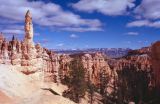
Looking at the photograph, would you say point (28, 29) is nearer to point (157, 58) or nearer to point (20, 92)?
point (20, 92)

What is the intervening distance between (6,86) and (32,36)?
742 inches

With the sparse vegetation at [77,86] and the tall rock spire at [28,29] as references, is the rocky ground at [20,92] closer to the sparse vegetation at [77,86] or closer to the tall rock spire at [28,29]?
the tall rock spire at [28,29]

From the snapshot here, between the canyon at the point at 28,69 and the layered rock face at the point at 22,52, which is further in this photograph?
the layered rock face at the point at 22,52

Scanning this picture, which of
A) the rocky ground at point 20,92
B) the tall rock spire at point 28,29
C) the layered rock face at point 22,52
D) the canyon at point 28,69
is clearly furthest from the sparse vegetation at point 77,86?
the rocky ground at point 20,92

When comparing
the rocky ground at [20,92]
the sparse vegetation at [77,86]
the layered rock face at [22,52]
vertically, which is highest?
the layered rock face at [22,52]

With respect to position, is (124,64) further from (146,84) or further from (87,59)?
(146,84)

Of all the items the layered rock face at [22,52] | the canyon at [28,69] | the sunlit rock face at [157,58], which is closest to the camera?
the canyon at [28,69]

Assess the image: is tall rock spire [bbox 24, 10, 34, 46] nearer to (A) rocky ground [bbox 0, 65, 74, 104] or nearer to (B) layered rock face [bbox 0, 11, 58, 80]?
(B) layered rock face [bbox 0, 11, 58, 80]

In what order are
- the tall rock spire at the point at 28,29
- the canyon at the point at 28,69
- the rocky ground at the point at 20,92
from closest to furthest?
1. the rocky ground at the point at 20,92
2. the canyon at the point at 28,69
3. the tall rock spire at the point at 28,29

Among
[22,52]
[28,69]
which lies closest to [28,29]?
[22,52]

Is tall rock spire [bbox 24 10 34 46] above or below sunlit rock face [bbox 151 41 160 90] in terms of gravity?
above

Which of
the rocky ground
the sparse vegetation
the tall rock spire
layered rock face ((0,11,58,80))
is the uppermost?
the tall rock spire

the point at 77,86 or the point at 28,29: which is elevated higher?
the point at 28,29

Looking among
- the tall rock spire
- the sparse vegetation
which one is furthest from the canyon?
the sparse vegetation
